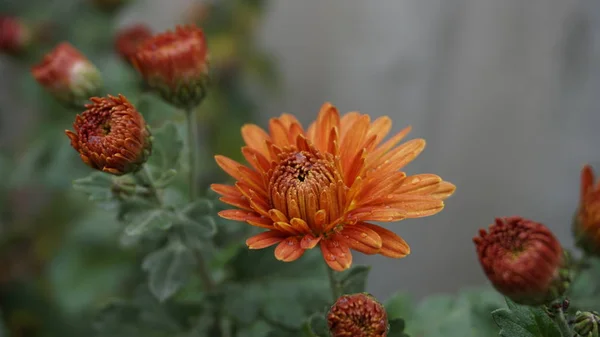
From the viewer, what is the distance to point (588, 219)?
0.73m

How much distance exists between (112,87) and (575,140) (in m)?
1.20

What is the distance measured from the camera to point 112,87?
143 centimetres

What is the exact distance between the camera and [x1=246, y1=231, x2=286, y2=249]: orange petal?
702mm

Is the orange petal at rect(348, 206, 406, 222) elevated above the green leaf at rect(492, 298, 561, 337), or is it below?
above

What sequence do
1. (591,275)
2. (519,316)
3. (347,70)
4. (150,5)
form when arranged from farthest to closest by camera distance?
(150,5) → (347,70) → (591,275) → (519,316)

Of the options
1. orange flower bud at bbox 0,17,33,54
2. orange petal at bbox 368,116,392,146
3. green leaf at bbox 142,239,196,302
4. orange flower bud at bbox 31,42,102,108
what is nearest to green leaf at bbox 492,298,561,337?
orange petal at bbox 368,116,392,146

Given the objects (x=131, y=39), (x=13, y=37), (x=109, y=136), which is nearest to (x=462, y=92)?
(x=131, y=39)

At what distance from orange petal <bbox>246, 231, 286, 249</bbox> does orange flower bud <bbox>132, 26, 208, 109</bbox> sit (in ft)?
0.99

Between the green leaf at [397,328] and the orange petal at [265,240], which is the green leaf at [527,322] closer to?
the green leaf at [397,328]

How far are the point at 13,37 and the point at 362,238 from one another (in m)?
1.23

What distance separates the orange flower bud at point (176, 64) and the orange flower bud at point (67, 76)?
161 mm

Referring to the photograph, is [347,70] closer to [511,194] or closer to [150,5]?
[511,194]

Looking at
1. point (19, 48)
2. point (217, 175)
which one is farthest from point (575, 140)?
point (19, 48)

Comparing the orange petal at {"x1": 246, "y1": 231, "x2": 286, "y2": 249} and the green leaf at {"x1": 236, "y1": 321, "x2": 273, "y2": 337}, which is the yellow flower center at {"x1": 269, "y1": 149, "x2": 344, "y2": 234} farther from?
the green leaf at {"x1": 236, "y1": 321, "x2": 273, "y2": 337}
